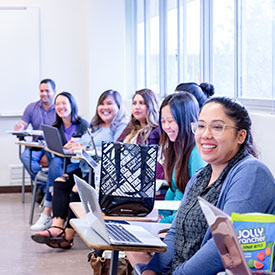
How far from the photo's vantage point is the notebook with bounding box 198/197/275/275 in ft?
4.98

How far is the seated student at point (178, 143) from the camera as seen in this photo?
3.31 meters

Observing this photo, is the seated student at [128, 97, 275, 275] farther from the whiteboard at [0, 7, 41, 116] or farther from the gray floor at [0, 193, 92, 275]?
the whiteboard at [0, 7, 41, 116]

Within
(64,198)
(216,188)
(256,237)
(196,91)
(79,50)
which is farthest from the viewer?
(79,50)

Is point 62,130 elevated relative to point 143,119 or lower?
lower

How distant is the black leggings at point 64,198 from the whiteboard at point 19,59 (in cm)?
274

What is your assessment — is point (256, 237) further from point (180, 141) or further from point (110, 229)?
point (180, 141)

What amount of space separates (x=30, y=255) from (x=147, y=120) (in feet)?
5.11

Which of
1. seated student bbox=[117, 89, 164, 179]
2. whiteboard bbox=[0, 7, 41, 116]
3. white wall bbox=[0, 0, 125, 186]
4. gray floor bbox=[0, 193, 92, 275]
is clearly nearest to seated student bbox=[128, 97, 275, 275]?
seated student bbox=[117, 89, 164, 179]

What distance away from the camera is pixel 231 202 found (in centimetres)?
229

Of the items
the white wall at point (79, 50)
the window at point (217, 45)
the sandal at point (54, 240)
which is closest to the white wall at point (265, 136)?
the window at point (217, 45)

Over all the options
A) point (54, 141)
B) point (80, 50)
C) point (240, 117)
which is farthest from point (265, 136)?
point (80, 50)

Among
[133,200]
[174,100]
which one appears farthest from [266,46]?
[133,200]

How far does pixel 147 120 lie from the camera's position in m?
5.01

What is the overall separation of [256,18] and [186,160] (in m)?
1.31
